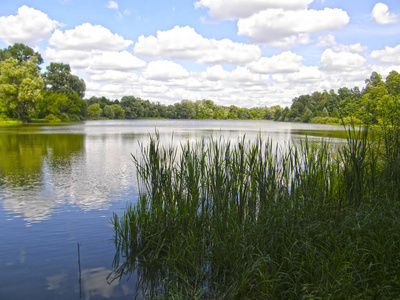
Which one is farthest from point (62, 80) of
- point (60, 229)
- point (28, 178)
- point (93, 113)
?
point (60, 229)

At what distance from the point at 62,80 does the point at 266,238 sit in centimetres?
8413

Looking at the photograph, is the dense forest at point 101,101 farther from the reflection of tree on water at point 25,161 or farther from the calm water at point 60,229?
the reflection of tree on water at point 25,161

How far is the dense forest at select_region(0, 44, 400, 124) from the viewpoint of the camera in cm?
4933

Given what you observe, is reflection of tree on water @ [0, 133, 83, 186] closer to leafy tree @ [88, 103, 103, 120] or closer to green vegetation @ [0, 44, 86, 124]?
green vegetation @ [0, 44, 86, 124]

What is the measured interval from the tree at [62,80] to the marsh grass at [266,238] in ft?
255

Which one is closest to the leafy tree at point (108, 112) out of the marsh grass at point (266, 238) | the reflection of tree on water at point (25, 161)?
the reflection of tree on water at point (25, 161)

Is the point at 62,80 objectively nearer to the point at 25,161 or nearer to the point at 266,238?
the point at 25,161

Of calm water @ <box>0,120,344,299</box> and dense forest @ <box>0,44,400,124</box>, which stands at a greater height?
dense forest @ <box>0,44,400,124</box>

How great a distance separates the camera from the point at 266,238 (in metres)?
4.53

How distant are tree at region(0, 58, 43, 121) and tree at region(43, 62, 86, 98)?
77.1 ft

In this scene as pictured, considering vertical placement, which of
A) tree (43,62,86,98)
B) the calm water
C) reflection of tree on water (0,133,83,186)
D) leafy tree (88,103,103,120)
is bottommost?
the calm water

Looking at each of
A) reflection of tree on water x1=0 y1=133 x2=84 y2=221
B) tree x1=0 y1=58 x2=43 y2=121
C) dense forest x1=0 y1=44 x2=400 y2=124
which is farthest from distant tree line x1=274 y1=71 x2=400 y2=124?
reflection of tree on water x1=0 y1=133 x2=84 y2=221

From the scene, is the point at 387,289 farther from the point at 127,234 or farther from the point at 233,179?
the point at 127,234

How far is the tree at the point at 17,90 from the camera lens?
4991 cm
